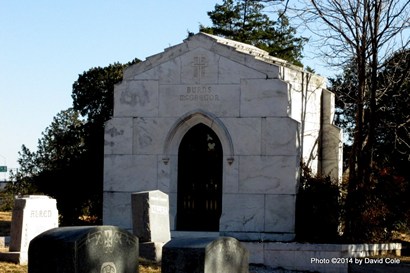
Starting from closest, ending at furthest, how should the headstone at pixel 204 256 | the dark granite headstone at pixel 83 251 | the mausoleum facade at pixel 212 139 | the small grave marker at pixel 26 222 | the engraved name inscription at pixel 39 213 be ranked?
the dark granite headstone at pixel 83 251
the headstone at pixel 204 256
the small grave marker at pixel 26 222
the engraved name inscription at pixel 39 213
the mausoleum facade at pixel 212 139

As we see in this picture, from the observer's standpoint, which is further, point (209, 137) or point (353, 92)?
point (353, 92)

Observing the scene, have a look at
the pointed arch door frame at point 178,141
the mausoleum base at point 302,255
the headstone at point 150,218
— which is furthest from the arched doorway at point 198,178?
the headstone at point 150,218

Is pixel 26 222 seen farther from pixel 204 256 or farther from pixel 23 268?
pixel 204 256

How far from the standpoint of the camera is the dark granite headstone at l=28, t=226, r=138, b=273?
9148mm

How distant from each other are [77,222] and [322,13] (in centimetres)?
1008

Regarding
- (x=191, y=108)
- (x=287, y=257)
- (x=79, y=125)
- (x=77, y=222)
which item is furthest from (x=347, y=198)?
(x=79, y=125)

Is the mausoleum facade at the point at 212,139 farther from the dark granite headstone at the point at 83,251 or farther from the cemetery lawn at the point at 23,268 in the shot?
the dark granite headstone at the point at 83,251

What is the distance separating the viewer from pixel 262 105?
66.4 feet

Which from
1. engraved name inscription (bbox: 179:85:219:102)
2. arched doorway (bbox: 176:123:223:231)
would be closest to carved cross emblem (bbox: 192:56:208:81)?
engraved name inscription (bbox: 179:85:219:102)

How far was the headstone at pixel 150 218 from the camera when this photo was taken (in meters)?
17.7

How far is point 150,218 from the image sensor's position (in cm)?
1778

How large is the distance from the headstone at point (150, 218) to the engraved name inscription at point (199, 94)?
323 centimetres

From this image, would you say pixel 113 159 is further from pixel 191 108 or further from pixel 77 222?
pixel 77 222

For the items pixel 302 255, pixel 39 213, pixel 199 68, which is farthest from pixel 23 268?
Answer: pixel 199 68
